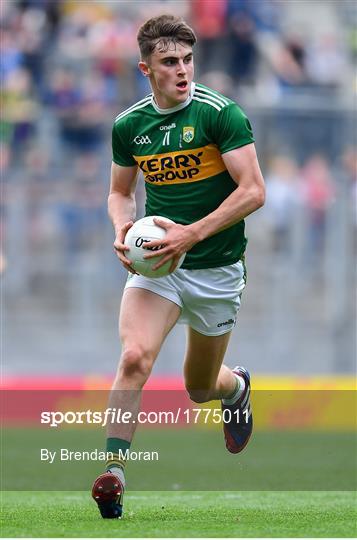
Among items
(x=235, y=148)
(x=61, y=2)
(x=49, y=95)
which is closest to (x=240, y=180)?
(x=235, y=148)

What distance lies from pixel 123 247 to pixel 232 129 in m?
0.87

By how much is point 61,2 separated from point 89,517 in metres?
13.7

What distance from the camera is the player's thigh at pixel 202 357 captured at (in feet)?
25.6

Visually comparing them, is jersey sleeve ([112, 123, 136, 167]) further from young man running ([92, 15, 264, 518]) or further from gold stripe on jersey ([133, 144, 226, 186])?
gold stripe on jersey ([133, 144, 226, 186])

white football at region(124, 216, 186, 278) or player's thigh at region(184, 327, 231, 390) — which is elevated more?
white football at region(124, 216, 186, 278)

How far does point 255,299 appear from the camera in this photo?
15.5 m

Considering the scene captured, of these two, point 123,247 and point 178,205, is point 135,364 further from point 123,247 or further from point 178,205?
point 178,205

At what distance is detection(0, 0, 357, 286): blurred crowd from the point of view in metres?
15.3

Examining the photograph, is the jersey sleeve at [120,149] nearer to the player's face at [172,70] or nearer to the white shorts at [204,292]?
the player's face at [172,70]

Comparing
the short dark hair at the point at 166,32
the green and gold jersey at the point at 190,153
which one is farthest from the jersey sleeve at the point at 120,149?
the short dark hair at the point at 166,32

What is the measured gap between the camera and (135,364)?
695 cm

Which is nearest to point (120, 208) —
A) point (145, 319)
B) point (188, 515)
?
point (145, 319)

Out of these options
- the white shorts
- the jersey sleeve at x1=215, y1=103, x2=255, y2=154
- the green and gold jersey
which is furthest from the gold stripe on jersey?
the white shorts

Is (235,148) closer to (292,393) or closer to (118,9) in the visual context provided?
(292,393)
